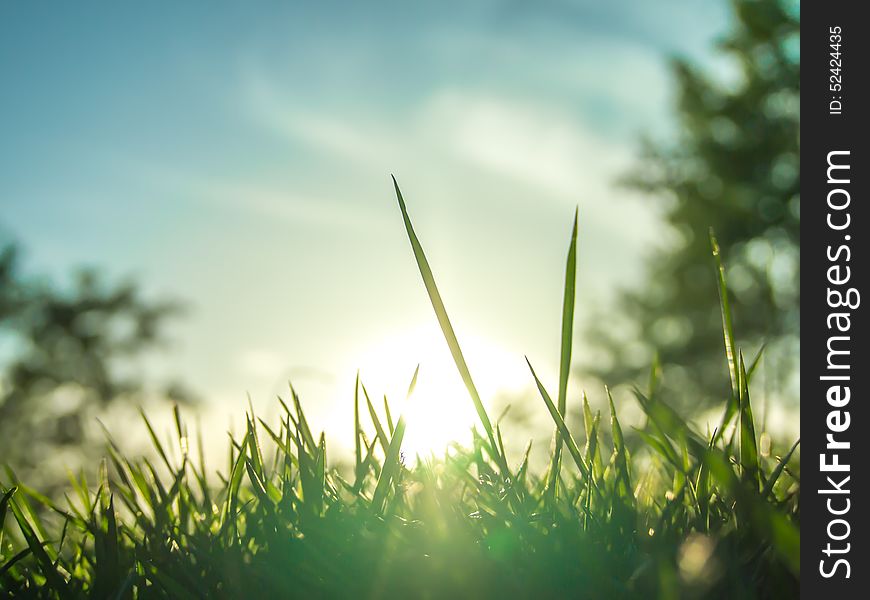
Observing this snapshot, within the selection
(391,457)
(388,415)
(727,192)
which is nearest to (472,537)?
(391,457)

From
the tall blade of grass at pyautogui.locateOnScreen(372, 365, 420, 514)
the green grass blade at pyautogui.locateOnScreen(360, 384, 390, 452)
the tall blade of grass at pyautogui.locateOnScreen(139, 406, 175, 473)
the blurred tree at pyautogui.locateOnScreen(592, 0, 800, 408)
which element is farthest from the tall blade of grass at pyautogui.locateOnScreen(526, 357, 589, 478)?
the blurred tree at pyautogui.locateOnScreen(592, 0, 800, 408)

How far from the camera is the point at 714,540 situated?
19.3 inches

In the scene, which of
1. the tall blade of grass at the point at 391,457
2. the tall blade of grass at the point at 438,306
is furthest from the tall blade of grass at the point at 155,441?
the tall blade of grass at the point at 438,306

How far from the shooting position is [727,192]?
17.2 m

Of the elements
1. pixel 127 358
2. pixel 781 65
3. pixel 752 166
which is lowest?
pixel 127 358

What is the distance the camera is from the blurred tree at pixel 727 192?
656 inches

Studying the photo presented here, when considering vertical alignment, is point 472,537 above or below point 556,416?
below

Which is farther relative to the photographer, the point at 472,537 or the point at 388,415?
the point at 388,415

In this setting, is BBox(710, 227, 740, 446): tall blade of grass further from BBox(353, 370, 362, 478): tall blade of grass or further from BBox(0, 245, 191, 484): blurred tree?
BBox(0, 245, 191, 484): blurred tree

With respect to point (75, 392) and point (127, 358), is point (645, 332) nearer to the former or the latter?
point (127, 358)

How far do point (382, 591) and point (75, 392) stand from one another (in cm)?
2685

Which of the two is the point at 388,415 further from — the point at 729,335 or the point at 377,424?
the point at 729,335

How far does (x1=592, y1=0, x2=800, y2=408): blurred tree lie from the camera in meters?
16.7
